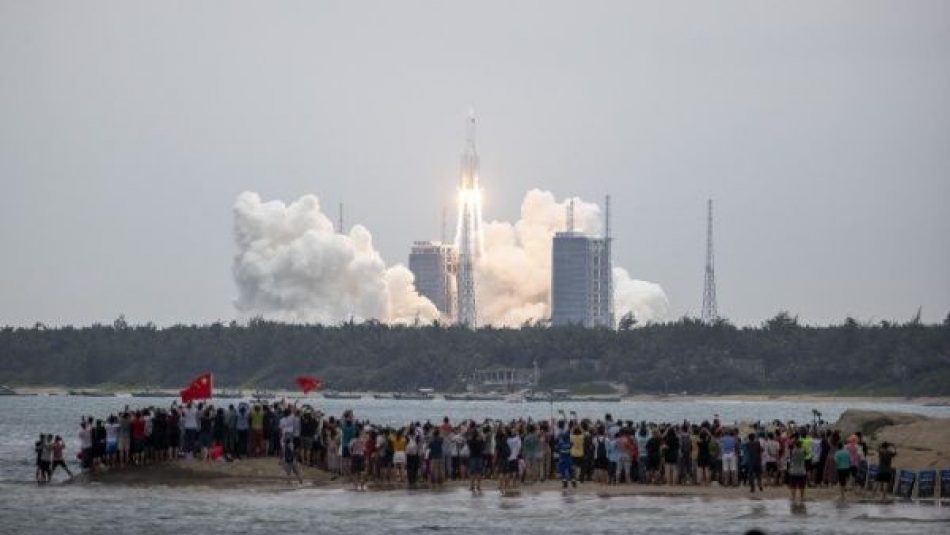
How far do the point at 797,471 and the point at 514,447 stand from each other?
7.85 meters

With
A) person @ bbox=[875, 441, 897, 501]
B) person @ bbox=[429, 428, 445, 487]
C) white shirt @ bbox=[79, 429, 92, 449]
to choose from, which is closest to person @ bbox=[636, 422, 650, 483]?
person @ bbox=[429, 428, 445, 487]

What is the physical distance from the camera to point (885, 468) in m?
54.0

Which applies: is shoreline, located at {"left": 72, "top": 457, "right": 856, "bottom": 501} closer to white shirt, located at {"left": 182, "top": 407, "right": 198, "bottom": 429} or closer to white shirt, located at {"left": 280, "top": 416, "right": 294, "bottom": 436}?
white shirt, located at {"left": 182, "top": 407, "right": 198, "bottom": 429}

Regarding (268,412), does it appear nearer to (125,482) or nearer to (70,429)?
(125,482)

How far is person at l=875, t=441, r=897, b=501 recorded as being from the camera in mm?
53250

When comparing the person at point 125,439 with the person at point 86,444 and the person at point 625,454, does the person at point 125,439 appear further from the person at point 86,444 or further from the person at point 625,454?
the person at point 625,454

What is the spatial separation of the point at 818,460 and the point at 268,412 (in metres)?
14.7

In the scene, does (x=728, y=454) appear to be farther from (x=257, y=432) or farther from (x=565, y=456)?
(x=257, y=432)

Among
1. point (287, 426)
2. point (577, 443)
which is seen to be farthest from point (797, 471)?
point (287, 426)

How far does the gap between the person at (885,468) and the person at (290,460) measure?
48.8 ft

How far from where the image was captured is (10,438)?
349ft

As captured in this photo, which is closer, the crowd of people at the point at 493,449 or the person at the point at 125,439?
the crowd of people at the point at 493,449

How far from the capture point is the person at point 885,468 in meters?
53.2


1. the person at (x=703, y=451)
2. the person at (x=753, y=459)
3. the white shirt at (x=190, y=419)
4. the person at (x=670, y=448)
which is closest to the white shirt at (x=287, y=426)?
the white shirt at (x=190, y=419)
